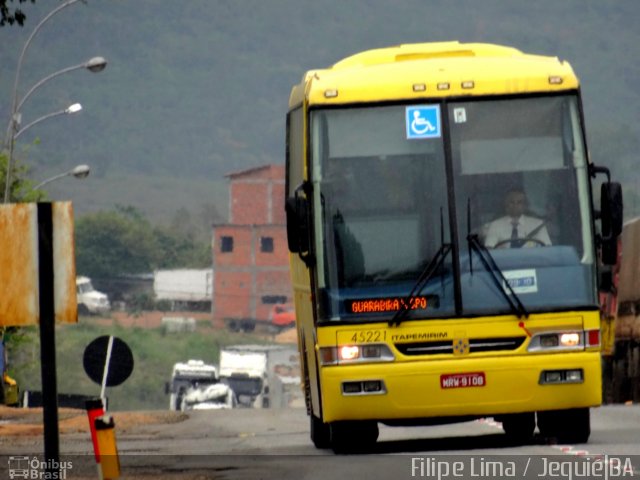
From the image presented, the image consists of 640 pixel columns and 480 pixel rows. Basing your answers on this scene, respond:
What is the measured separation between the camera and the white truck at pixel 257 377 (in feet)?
299

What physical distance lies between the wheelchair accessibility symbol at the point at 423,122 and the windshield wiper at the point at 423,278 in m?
1.06

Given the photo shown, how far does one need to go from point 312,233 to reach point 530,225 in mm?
1935

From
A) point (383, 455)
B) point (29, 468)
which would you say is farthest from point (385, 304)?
point (29, 468)

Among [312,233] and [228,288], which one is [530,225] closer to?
[312,233]

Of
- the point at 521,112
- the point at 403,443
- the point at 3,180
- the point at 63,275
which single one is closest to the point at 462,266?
the point at 521,112

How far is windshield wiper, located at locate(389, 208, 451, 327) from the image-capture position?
16.3m

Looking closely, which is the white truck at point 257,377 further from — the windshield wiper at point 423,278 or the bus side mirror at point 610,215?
the bus side mirror at point 610,215

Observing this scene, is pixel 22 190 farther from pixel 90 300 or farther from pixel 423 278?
pixel 90 300

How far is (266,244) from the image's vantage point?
6073 inches

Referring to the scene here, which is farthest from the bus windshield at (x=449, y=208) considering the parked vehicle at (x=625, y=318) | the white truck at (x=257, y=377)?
the white truck at (x=257, y=377)

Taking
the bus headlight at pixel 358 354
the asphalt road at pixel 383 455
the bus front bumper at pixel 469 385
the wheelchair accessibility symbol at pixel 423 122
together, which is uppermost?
the wheelchair accessibility symbol at pixel 423 122

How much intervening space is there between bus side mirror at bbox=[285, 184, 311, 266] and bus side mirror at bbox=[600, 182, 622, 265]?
2583mm

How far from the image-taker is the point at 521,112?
55.0 ft

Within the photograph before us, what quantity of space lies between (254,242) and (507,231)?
137415 mm
